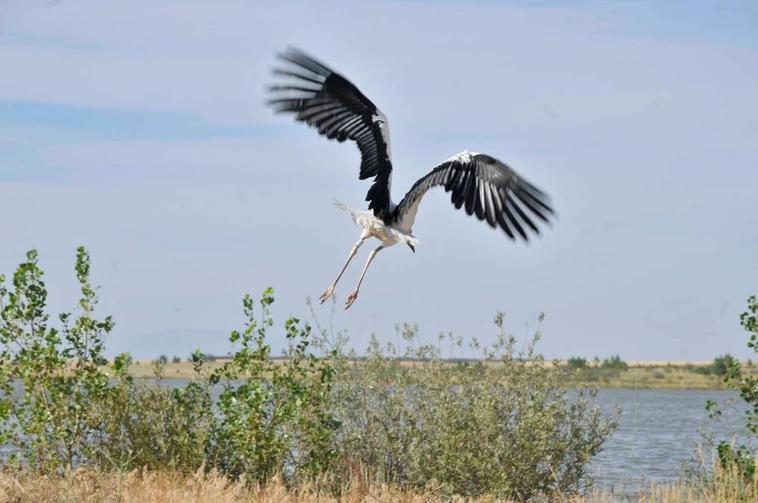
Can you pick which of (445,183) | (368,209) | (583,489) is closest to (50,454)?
(368,209)

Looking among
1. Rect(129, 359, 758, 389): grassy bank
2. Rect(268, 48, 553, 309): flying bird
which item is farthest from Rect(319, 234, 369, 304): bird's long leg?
Rect(129, 359, 758, 389): grassy bank

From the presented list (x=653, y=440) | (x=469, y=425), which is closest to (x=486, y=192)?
(x=469, y=425)

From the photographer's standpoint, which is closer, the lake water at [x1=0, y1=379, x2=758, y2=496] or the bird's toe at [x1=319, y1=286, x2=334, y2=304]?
the bird's toe at [x1=319, y1=286, x2=334, y2=304]

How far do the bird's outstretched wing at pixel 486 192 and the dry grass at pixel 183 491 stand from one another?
2508 mm

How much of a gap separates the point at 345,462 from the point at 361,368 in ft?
4.42

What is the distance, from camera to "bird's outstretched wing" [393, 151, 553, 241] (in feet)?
31.1

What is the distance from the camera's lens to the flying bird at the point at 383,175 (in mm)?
9602

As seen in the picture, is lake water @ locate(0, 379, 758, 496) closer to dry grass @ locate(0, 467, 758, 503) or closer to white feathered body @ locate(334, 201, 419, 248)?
dry grass @ locate(0, 467, 758, 503)

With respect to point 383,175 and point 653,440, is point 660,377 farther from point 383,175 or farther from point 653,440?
point 383,175

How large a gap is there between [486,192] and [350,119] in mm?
1732

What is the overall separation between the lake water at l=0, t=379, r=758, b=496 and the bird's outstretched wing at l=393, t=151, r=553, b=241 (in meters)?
3.09

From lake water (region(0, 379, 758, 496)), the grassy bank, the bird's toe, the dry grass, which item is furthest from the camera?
the grassy bank

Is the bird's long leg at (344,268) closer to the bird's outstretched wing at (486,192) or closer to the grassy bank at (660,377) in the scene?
the bird's outstretched wing at (486,192)

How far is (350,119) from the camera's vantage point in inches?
429
